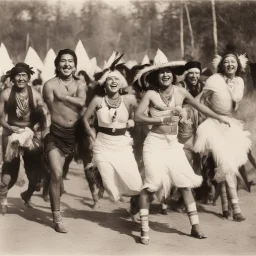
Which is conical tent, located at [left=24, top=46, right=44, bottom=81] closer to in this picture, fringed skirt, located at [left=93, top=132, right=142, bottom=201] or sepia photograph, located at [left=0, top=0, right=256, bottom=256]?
sepia photograph, located at [left=0, top=0, right=256, bottom=256]

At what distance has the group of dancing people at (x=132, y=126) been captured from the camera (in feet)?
14.1

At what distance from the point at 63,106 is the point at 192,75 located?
1642mm

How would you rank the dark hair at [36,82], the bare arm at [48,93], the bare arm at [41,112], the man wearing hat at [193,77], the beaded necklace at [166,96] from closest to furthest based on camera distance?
the beaded necklace at [166,96]
the bare arm at [48,93]
the bare arm at [41,112]
the man wearing hat at [193,77]
the dark hair at [36,82]

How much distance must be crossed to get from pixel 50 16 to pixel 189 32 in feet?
10.7

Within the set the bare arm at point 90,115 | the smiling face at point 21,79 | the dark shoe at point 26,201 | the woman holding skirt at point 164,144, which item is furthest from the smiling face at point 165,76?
the dark shoe at point 26,201

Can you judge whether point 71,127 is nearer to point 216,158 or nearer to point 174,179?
point 174,179

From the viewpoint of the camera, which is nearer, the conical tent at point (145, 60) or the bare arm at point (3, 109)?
the bare arm at point (3, 109)

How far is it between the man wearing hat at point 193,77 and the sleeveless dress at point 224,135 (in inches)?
7.9

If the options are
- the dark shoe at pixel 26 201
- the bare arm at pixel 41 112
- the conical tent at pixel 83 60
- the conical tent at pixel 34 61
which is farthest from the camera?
the conical tent at pixel 83 60

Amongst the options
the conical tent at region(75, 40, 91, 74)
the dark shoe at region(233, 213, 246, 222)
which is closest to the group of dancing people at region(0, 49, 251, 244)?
the dark shoe at region(233, 213, 246, 222)

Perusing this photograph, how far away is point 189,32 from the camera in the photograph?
860 cm

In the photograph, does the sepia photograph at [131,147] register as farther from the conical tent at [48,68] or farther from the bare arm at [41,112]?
the conical tent at [48,68]

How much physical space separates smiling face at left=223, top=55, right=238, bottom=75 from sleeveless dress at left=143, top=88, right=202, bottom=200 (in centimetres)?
103

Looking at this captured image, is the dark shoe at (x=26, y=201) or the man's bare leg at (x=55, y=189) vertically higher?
the man's bare leg at (x=55, y=189)
